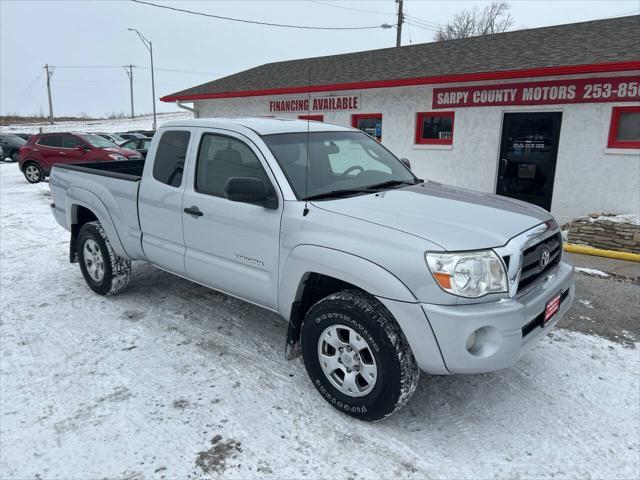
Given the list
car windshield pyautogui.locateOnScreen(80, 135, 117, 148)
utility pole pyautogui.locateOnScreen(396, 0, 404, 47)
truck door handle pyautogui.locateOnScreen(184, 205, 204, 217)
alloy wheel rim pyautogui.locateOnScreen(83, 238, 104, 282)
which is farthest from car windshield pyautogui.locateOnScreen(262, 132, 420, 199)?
utility pole pyautogui.locateOnScreen(396, 0, 404, 47)

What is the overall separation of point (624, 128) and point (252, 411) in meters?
8.91

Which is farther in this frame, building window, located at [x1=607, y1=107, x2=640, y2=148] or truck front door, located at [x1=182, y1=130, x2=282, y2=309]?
building window, located at [x1=607, y1=107, x2=640, y2=148]

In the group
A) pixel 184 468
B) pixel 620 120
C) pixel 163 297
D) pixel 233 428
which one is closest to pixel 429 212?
pixel 233 428

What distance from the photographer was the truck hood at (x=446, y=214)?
9.05ft

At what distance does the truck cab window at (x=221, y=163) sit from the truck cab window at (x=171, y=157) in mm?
232

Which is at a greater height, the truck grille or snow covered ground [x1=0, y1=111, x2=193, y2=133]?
snow covered ground [x1=0, y1=111, x2=193, y2=133]

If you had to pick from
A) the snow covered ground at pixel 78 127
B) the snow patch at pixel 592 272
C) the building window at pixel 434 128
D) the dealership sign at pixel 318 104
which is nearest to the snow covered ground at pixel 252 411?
the snow patch at pixel 592 272

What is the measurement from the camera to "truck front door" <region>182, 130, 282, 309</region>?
3.48 m

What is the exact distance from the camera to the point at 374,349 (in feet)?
9.41

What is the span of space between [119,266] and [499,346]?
12.9ft

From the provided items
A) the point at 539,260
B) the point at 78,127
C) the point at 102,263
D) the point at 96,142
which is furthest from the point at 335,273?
the point at 78,127

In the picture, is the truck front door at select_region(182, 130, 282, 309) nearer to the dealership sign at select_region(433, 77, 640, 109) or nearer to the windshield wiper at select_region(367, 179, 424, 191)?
the windshield wiper at select_region(367, 179, 424, 191)

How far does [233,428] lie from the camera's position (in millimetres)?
2994

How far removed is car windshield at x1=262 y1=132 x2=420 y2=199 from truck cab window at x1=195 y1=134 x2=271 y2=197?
0.65 ft
